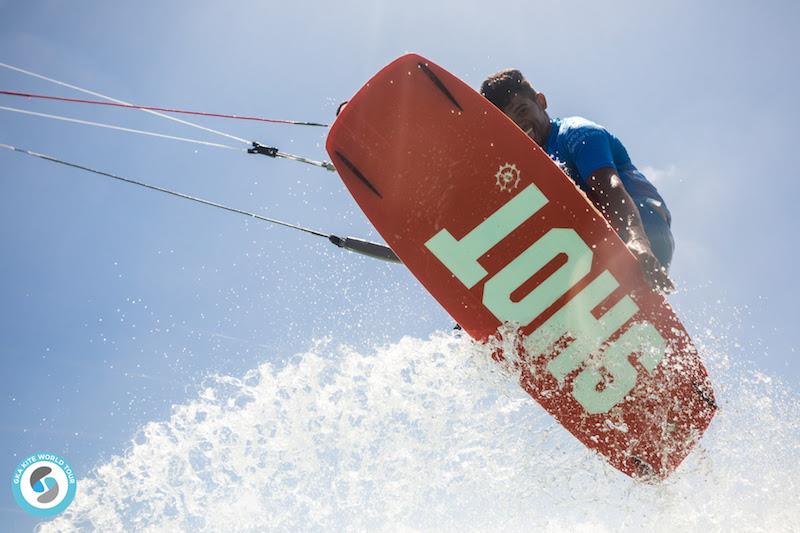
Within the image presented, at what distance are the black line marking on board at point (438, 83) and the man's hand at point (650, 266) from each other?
4.58ft

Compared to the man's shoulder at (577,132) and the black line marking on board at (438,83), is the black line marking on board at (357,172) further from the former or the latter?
the man's shoulder at (577,132)

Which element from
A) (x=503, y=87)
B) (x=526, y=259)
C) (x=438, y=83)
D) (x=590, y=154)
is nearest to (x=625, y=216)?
(x=590, y=154)

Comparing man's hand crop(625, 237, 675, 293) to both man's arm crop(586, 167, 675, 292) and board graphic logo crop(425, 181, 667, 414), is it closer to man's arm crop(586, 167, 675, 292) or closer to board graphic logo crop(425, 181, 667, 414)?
man's arm crop(586, 167, 675, 292)

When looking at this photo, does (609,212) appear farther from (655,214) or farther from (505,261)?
(505,261)

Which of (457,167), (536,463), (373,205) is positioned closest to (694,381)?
(536,463)

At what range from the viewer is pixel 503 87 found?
3.69 metres

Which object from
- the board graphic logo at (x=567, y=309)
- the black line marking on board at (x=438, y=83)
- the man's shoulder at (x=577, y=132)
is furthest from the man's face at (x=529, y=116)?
the board graphic logo at (x=567, y=309)

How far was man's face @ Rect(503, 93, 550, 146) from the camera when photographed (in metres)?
3.68

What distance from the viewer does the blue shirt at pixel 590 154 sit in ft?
10.6

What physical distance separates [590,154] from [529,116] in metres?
0.63

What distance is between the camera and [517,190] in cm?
334

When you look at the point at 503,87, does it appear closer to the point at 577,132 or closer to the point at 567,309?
the point at 577,132

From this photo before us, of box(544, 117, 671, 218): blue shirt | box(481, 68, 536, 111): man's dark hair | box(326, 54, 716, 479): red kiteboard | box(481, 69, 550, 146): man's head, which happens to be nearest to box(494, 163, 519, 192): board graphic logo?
box(326, 54, 716, 479): red kiteboard

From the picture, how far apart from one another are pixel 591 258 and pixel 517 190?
2.05ft
